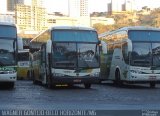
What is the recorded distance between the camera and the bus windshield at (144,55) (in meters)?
23.6

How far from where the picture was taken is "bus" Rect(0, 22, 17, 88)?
2109 centimetres

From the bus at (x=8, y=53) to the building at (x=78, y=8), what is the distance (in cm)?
10837

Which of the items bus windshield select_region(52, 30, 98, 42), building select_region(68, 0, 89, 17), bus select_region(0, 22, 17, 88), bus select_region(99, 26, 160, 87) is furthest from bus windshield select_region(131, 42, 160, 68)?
building select_region(68, 0, 89, 17)

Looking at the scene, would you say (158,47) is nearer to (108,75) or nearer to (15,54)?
(108,75)

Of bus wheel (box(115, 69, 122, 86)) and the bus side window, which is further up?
the bus side window

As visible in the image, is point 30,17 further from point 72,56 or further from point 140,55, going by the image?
point 72,56

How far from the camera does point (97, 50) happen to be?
22469mm

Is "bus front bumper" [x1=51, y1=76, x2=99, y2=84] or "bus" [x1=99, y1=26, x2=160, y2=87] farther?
"bus" [x1=99, y1=26, x2=160, y2=87]

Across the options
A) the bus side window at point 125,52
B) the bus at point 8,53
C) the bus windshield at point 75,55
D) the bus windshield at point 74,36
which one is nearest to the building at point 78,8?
the bus side window at point 125,52

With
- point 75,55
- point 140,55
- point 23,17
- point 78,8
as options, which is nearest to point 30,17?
point 23,17

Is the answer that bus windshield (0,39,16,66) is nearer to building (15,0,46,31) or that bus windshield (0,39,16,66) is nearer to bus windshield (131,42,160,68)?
bus windshield (131,42,160,68)

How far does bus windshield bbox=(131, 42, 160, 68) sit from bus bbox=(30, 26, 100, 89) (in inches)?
86.9

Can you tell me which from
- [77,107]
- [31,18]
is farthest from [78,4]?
[77,107]

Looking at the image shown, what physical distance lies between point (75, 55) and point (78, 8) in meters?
119
